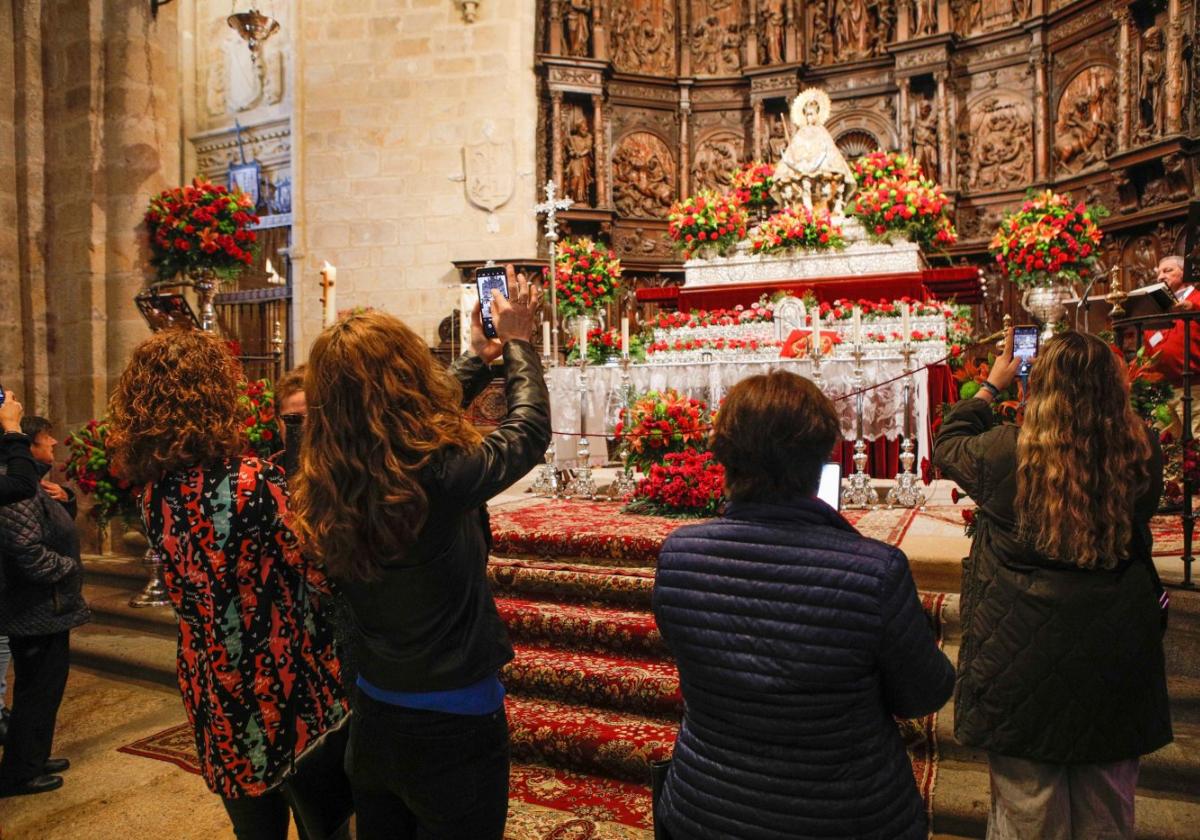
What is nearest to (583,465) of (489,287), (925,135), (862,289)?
(862,289)

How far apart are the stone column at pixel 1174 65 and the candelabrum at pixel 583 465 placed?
6677 mm

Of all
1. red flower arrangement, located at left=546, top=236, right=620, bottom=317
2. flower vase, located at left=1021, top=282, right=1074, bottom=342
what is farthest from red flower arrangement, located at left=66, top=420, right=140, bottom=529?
flower vase, located at left=1021, top=282, right=1074, bottom=342

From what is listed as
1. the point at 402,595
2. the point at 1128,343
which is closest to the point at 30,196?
the point at 402,595

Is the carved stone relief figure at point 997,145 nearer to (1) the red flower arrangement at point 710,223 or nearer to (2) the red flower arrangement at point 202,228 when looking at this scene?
(1) the red flower arrangement at point 710,223

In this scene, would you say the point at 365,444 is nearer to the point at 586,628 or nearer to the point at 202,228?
the point at 586,628

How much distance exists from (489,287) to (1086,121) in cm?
1071

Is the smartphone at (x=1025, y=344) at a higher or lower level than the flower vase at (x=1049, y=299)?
lower

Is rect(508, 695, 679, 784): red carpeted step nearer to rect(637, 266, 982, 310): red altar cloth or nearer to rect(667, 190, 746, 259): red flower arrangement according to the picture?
rect(637, 266, 982, 310): red altar cloth

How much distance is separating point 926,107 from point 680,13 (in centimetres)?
372

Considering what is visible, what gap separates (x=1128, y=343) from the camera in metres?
6.96

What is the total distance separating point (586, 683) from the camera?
13.0ft

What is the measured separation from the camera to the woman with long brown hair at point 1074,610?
2.13 meters

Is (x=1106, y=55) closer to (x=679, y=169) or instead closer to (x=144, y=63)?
(x=679, y=169)

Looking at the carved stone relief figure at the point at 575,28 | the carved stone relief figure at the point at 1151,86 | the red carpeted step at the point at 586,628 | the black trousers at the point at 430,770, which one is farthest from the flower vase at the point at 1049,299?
the black trousers at the point at 430,770
